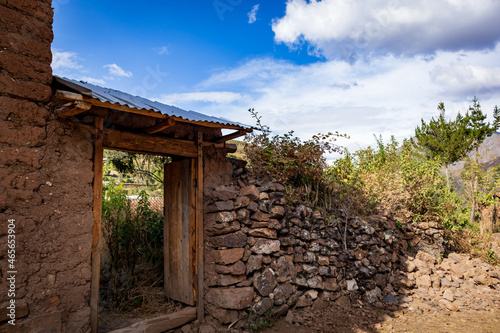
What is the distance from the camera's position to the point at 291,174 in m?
6.28

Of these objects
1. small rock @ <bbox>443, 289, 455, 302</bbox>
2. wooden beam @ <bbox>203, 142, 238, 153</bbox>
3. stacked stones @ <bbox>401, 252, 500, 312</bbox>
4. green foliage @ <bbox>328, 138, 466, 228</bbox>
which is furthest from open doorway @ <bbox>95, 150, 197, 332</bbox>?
small rock @ <bbox>443, 289, 455, 302</bbox>

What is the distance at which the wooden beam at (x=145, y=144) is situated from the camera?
A: 423cm

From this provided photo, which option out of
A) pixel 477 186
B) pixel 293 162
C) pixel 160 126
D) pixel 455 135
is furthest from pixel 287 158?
pixel 455 135

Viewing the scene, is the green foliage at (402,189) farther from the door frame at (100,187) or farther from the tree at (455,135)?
the tree at (455,135)

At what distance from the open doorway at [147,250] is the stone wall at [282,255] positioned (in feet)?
1.24

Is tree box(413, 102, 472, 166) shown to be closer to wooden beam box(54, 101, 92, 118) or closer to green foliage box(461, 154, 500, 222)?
green foliage box(461, 154, 500, 222)

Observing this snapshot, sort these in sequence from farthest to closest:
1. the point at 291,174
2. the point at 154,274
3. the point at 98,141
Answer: the point at 291,174
the point at 154,274
the point at 98,141

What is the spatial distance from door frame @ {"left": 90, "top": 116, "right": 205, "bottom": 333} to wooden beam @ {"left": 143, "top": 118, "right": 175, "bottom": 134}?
9 centimetres

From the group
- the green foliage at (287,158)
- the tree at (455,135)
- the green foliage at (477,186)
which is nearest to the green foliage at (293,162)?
the green foliage at (287,158)

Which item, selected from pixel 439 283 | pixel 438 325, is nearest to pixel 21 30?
pixel 438 325

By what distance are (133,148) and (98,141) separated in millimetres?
559

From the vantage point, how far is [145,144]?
459 cm

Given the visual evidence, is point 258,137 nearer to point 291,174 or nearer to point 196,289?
point 291,174

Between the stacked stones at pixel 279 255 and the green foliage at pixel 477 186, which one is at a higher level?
the green foliage at pixel 477 186
